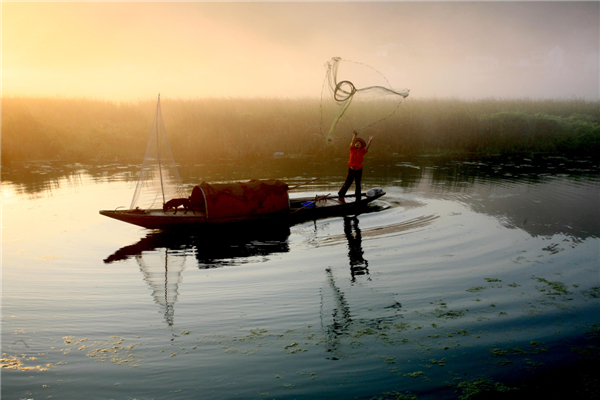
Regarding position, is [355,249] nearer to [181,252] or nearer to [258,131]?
[181,252]

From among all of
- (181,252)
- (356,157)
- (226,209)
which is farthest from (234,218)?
(356,157)

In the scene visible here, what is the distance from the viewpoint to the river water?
4.27m

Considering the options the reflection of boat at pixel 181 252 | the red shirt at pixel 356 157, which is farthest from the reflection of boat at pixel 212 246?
the red shirt at pixel 356 157

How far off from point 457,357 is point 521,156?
75.2 ft

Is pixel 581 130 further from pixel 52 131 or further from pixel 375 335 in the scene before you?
pixel 52 131

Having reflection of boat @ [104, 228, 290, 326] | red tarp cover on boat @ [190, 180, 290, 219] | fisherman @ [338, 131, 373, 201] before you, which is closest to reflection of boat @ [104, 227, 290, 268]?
reflection of boat @ [104, 228, 290, 326]

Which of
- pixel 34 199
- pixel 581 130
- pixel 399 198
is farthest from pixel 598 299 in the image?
pixel 581 130

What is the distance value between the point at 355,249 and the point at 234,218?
313 centimetres

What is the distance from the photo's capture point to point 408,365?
440 centimetres

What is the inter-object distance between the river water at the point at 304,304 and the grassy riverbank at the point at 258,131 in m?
13.7

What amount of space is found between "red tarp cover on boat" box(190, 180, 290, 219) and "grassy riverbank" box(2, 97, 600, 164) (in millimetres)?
14387

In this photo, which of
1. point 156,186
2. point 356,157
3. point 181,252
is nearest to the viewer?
point 181,252

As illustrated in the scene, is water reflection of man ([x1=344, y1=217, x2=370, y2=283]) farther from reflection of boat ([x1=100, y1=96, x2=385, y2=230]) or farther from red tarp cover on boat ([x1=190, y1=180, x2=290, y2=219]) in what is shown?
red tarp cover on boat ([x1=190, y1=180, x2=290, y2=219])

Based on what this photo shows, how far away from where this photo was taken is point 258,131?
26297 millimetres
